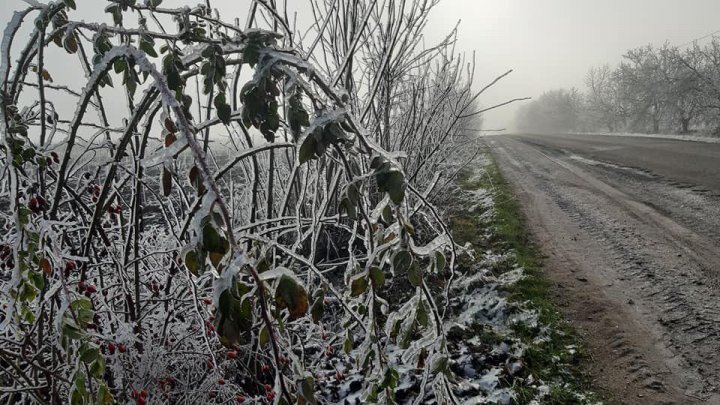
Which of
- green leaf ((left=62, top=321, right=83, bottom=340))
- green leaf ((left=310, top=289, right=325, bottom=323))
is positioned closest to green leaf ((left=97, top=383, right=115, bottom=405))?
green leaf ((left=62, top=321, right=83, bottom=340))

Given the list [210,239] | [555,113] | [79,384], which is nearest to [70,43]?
[79,384]

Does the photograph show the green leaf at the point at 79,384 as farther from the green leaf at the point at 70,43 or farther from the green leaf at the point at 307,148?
the green leaf at the point at 70,43

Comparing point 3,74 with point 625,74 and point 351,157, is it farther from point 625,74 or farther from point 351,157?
point 625,74

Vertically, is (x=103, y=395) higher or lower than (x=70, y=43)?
lower

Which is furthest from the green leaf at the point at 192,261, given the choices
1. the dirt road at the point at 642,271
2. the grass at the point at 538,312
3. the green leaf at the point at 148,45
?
the dirt road at the point at 642,271

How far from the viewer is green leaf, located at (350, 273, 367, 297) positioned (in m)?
0.88

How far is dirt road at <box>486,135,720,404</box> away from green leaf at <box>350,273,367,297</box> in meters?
2.89

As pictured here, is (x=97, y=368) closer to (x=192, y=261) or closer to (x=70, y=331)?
(x=70, y=331)

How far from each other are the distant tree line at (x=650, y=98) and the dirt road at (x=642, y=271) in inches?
624

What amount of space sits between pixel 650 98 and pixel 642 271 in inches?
1626

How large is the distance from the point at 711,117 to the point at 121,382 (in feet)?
110

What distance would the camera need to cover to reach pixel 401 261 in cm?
82

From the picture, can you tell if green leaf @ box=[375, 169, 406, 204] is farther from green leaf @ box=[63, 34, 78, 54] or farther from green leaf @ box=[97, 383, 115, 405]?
green leaf @ box=[63, 34, 78, 54]

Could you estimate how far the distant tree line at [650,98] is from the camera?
25938 millimetres
